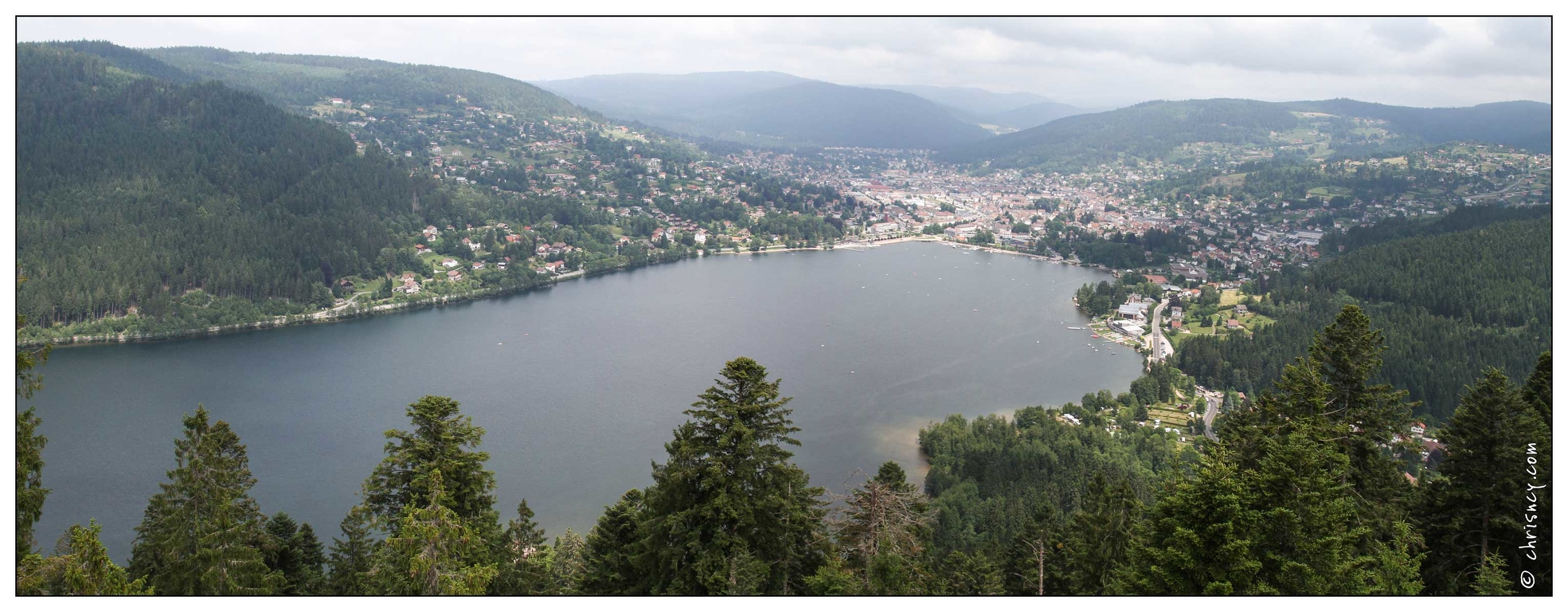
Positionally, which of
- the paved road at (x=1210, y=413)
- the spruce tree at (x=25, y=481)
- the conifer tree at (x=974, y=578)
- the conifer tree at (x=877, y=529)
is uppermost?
the spruce tree at (x=25, y=481)

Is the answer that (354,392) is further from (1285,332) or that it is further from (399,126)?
(399,126)

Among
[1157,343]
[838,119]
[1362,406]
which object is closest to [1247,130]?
[838,119]

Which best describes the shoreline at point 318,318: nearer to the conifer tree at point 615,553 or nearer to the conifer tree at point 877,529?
the conifer tree at point 615,553

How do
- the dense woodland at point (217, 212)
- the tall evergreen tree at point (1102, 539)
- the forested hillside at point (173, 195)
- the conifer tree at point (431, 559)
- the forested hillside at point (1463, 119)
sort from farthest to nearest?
the forested hillside at point (1463, 119)
the forested hillside at point (173, 195)
the dense woodland at point (217, 212)
the tall evergreen tree at point (1102, 539)
the conifer tree at point (431, 559)

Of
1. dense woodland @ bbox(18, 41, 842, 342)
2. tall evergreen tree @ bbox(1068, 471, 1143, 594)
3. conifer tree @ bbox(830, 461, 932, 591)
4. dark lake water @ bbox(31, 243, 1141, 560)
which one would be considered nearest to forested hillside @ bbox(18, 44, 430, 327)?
dense woodland @ bbox(18, 41, 842, 342)

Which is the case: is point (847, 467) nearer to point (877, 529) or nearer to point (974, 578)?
point (974, 578)

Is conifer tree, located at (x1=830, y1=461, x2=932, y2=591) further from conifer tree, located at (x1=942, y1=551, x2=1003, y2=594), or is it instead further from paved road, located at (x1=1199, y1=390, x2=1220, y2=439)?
paved road, located at (x1=1199, y1=390, x2=1220, y2=439)

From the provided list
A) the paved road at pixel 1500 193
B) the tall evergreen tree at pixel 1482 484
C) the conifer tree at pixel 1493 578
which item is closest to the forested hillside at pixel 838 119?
the paved road at pixel 1500 193
